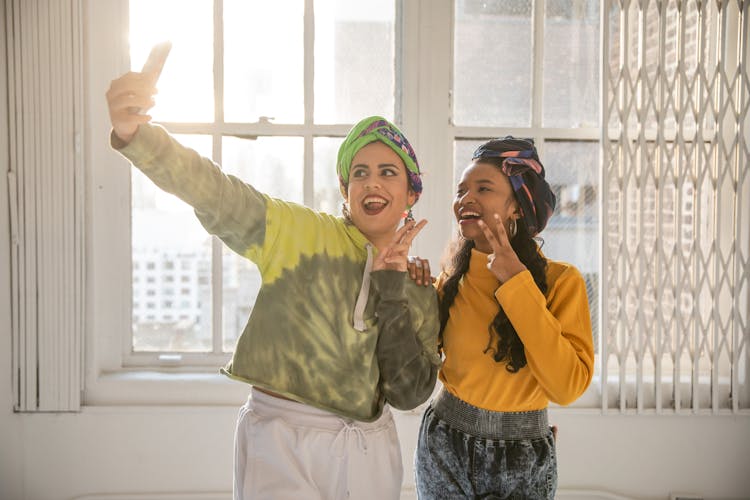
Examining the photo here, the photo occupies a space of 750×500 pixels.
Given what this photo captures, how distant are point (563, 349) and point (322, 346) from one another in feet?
1.55

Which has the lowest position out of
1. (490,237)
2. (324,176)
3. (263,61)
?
(490,237)

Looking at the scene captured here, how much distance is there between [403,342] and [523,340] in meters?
0.24

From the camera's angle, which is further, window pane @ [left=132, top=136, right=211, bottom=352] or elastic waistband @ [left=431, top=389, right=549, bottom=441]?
window pane @ [left=132, top=136, right=211, bottom=352]

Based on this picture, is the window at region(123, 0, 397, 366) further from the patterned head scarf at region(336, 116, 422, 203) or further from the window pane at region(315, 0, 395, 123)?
the patterned head scarf at region(336, 116, 422, 203)

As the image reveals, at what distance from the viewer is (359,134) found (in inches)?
55.7

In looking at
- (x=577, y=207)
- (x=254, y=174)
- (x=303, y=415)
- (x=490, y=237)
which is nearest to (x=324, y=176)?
(x=254, y=174)

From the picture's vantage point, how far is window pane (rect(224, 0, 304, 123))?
2.40 metres

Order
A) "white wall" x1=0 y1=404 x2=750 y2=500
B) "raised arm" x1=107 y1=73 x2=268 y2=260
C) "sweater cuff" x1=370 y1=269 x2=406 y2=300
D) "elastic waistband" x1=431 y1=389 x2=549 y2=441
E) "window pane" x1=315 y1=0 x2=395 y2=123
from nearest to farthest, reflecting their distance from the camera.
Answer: "raised arm" x1=107 y1=73 x2=268 y2=260 → "sweater cuff" x1=370 y1=269 x2=406 y2=300 → "elastic waistband" x1=431 y1=389 x2=549 y2=441 → "white wall" x1=0 y1=404 x2=750 y2=500 → "window pane" x1=315 y1=0 x2=395 y2=123

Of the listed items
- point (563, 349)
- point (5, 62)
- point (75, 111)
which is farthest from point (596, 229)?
point (5, 62)

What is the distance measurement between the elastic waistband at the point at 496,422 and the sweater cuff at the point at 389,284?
31 centimetres

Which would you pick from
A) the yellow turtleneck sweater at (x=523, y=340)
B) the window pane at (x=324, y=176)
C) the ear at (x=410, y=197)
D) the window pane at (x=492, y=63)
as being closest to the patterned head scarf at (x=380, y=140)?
the ear at (x=410, y=197)

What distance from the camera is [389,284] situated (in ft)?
4.19

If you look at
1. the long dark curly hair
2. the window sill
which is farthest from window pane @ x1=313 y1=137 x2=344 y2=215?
the long dark curly hair

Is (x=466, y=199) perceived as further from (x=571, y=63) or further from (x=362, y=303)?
(x=571, y=63)
